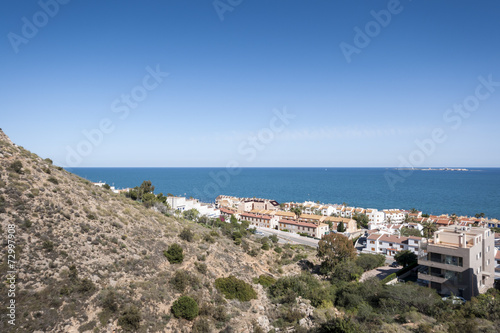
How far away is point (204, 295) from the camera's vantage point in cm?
2109

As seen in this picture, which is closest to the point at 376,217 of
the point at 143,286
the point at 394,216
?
the point at 394,216

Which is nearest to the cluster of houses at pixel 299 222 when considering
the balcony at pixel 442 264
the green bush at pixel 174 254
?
the balcony at pixel 442 264

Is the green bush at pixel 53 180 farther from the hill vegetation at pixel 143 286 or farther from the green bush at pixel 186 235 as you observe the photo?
the green bush at pixel 186 235

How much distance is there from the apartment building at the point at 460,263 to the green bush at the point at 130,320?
89.3 ft

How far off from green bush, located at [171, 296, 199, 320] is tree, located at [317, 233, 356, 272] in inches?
837

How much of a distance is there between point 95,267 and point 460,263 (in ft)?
103

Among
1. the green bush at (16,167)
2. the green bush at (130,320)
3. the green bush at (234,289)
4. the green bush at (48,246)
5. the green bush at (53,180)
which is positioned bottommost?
the green bush at (234,289)

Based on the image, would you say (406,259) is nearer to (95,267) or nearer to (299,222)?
(299,222)

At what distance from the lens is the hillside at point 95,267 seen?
50.1 ft

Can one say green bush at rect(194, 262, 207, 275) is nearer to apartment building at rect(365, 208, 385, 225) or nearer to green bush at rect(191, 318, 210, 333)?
green bush at rect(191, 318, 210, 333)

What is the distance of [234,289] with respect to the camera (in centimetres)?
2297

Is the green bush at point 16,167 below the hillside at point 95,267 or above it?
above

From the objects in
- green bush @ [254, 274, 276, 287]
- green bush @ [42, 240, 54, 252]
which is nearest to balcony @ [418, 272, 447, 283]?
green bush @ [254, 274, 276, 287]

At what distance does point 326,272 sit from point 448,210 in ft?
304
